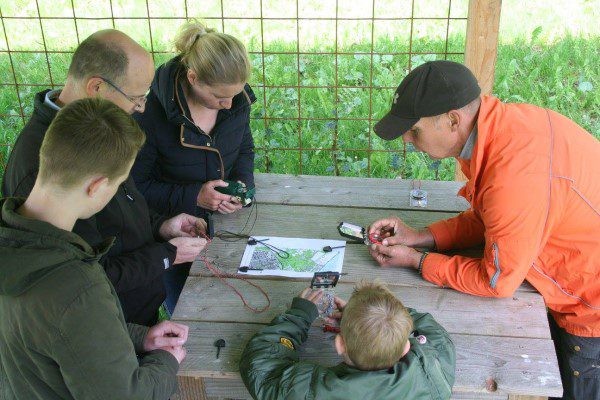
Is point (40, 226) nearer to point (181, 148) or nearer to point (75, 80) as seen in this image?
point (75, 80)

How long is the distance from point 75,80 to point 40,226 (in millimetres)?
834

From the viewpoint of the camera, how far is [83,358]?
1490 millimetres

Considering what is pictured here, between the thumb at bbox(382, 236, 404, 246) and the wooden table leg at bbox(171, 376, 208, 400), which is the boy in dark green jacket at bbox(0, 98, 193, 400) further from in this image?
the thumb at bbox(382, 236, 404, 246)

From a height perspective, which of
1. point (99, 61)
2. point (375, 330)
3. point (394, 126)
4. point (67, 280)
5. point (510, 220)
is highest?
point (99, 61)

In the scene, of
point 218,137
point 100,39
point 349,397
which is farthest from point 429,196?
point 100,39

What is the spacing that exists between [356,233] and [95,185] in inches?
50.1

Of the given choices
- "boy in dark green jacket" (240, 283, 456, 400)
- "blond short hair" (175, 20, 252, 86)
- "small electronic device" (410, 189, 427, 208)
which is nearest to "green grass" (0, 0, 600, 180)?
"small electronic device" (410, 189, 427, 208)

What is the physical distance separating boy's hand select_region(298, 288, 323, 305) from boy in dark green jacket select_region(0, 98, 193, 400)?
0.61 metres

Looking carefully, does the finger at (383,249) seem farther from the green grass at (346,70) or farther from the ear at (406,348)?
the green grass at (346,70)

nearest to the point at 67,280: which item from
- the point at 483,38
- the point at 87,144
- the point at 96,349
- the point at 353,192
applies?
the point at 96,349

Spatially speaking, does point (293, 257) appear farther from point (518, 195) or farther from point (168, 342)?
point (518, 195)

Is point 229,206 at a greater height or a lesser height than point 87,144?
lesser

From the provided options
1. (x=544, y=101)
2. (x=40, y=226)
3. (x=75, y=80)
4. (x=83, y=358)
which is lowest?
(x=544, y=101)

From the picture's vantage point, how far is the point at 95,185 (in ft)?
5.23
